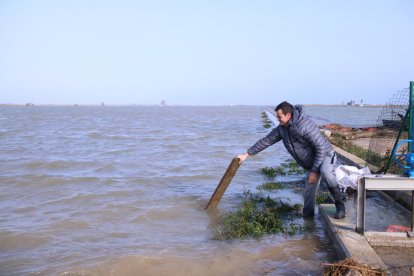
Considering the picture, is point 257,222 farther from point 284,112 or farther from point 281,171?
point 281,171

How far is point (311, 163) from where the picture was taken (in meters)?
5.99

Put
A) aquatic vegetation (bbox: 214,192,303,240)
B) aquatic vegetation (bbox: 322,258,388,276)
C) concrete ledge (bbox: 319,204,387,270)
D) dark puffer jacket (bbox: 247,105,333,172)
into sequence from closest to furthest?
aquatic vegetation (bbox: 322,258,388,276)
concrete ledge (bbox: 319,204,387,270)
dark puffer jacket (bbox: 247,105,333,172)
aquatic vegetation (bbox: 214,192,303,240)

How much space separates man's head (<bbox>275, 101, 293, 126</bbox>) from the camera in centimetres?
569

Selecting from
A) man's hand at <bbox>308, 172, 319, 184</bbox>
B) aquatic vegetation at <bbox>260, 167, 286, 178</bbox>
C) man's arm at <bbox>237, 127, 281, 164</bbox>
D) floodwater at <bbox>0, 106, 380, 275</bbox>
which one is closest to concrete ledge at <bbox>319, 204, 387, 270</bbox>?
floodwater at <bbox>0, 106, 380, 275</bbox>

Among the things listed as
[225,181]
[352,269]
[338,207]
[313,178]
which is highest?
[313,178]

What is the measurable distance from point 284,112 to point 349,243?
1911mm

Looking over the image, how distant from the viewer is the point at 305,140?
5.82 meters

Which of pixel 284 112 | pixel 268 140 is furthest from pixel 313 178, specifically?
pixel 284 112

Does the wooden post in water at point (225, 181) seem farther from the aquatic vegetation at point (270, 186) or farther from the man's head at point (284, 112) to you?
the aquatic vegetation at point (270, 186)

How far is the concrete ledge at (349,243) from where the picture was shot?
438 centimetres

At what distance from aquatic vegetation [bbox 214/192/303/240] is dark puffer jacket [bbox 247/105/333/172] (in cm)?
114

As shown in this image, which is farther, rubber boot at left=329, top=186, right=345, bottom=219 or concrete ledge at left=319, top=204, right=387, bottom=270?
rubber boot at left=329, top=186, right=345, bottom=219

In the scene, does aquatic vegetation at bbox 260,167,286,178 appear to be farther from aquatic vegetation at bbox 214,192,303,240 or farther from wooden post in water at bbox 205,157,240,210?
wooden post in water at bbox 205,157,240,210

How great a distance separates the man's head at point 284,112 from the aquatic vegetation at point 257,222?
1.77 metres
